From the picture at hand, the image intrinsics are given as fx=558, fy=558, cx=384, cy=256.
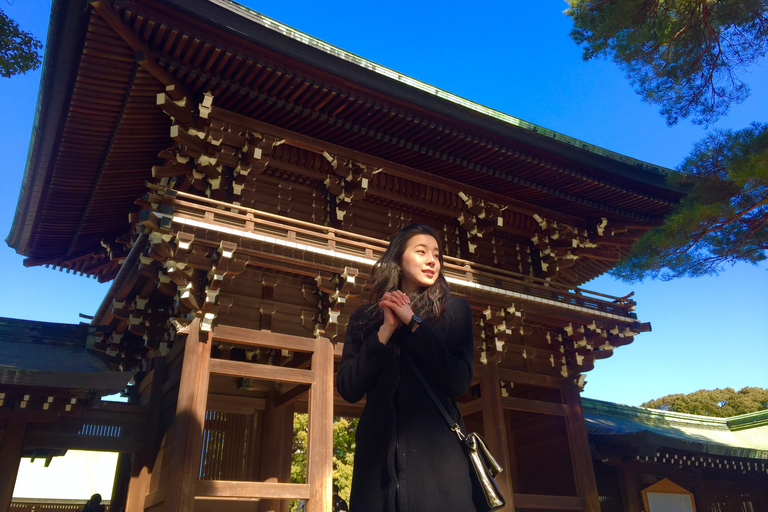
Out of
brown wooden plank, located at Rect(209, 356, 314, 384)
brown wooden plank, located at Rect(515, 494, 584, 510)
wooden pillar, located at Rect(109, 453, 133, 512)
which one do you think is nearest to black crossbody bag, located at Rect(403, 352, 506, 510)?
brown wooden plank, located at Rect(209, 356, 314, 384)

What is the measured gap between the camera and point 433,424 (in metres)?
1.98

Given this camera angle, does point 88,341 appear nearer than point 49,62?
No

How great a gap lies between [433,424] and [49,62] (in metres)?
7.85

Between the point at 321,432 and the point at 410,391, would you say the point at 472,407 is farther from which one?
the point at 410,391

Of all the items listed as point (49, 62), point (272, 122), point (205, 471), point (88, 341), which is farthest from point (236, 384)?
point (49, 62)

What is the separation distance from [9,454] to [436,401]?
8808mm

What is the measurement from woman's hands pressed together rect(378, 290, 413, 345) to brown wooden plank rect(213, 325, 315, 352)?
256 inches

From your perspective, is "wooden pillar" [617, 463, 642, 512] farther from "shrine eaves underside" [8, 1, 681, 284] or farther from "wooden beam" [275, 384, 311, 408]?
"wooden beam" [275, 384, 311, 408]

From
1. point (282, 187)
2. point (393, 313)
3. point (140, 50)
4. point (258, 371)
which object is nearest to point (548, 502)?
point (258, 371)

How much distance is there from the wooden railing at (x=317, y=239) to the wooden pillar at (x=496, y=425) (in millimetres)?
1661

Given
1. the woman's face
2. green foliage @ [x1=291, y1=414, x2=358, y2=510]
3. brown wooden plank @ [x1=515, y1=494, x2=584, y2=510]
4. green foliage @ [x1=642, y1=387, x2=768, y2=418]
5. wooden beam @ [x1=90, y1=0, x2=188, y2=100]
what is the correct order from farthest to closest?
green foliage @ [x1=642, y1=387, x2=768, y2=418], green foliage @ [x1=291, y1=414, x2=358, y2=510], brown wooden plank @ [x1=515, y1=494, x2=584, y2=510], wooden beam @ [x1=90, y1=0, x2=188, y2=100], the woman's face

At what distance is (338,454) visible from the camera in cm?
1934

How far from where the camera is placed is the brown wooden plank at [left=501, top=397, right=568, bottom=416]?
1027 centimetres

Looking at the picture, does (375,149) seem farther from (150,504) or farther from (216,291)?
(150,504)
